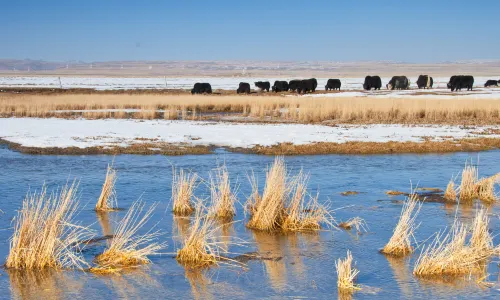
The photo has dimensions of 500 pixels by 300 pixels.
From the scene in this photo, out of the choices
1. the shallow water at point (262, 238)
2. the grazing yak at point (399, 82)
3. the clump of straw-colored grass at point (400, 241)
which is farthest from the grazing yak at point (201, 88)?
the clump of straw-colored grass at point (400, 241)

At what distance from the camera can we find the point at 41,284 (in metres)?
6.30

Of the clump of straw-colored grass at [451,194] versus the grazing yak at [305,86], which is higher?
the grazing yak at [305,86]

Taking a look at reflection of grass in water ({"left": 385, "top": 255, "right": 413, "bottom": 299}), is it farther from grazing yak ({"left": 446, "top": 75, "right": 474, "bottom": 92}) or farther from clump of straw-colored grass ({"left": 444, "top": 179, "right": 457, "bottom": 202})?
grazing yak ({"left": 446, "top": 75, "right": 474, "bottom": 92})

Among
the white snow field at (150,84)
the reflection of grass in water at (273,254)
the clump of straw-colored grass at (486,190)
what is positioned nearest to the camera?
the reflection of grass in water at (273,254)

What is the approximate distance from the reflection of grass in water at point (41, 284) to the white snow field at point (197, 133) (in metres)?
11.1

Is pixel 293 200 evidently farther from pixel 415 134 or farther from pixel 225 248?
pixel 415 134

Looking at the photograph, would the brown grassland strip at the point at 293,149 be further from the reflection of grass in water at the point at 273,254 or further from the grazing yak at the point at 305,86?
the grazing yak at the point at 305,86

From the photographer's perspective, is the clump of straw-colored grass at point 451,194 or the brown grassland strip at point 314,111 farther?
the brown grassland strip at point 314,111

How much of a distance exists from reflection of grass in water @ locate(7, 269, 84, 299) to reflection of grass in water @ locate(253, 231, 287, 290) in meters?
1.93

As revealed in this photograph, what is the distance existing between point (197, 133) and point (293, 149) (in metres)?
4.89

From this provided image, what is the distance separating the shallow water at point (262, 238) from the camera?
6.14 metres

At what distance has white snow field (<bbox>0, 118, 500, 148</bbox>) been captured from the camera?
1858 cm

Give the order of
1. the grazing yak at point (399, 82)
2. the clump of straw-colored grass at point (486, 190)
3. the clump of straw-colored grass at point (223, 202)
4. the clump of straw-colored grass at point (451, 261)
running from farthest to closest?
the grazing yak at point (399, 82) → the clump of straw-colored grass at point (486, 190) → the clump of straw-colored grass at point (223, 202) → the clump of straw-colored grass at point (451, 261)

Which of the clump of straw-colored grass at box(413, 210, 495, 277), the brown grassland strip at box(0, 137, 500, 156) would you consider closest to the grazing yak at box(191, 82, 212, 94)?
the brown grassland strip at box(0, 137, 500, 156)
